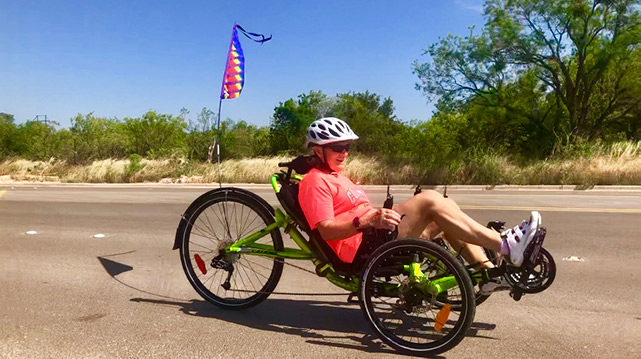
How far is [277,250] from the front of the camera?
3930 mm

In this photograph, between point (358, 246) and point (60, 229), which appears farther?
point (60, 229)

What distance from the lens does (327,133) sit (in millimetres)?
3658

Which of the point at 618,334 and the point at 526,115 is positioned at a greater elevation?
the point at 526,115

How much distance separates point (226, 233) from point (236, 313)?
67 centimetres

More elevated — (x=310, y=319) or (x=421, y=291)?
(x=421, y=291)

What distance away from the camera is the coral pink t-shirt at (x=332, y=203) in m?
3.42

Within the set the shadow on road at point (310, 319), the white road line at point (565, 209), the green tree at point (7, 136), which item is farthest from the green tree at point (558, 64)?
the green tree at point (7, 136)

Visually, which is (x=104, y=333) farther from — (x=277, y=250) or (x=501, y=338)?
(x=501, y=338)

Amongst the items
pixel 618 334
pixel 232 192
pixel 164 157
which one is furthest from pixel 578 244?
pixel 164 157

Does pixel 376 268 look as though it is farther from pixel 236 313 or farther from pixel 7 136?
pixel 7 136

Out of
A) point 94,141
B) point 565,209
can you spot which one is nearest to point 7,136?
point 94,141

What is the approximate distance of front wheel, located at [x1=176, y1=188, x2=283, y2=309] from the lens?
4008mm

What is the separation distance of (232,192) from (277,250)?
23.4 inches

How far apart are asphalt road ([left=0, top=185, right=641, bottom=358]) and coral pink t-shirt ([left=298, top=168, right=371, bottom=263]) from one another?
67 centimetres
